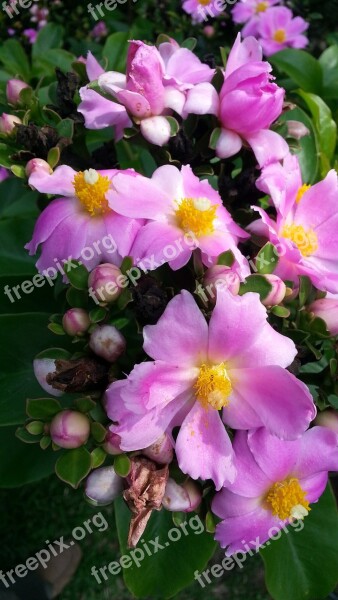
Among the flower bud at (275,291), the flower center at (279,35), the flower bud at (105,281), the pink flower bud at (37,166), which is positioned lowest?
the flower center at (279,35)

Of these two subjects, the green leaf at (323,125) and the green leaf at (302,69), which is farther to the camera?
the green leaf at (302,69)

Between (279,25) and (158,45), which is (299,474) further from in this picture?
(279,25)

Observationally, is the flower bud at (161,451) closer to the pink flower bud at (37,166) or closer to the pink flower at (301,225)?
the pink flower at (301,225)

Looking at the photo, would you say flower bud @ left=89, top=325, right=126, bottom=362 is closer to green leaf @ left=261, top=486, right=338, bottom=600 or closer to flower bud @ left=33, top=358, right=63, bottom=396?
flower bud @ left=33, top=358, right=63, bottom=396

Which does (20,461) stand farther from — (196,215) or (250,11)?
(250,11)

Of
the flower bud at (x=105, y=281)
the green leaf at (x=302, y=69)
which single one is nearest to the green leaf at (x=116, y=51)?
the green leaf at (x=302, y=69)

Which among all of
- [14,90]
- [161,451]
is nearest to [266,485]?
[161,451]

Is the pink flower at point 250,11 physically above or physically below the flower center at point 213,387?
below
